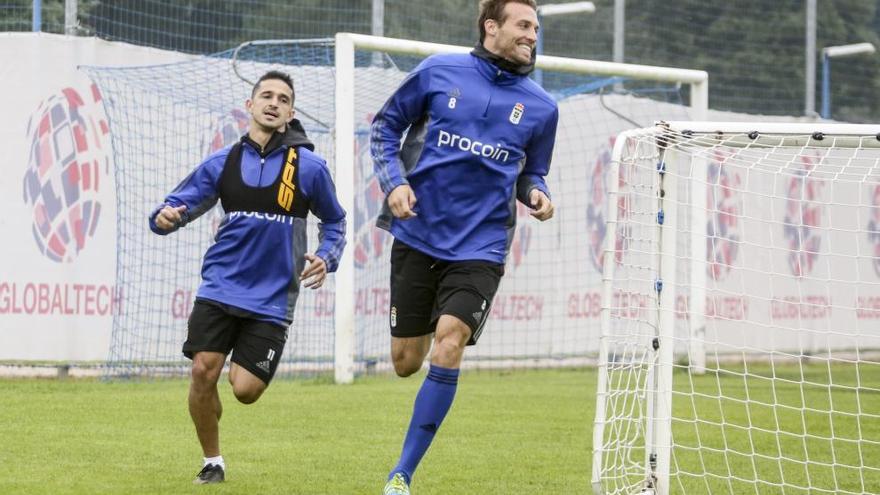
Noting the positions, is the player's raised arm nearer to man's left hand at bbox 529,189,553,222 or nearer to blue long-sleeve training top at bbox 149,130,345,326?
blue long-sleeve training top at bbox 149,130,345,326

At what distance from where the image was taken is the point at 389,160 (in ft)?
21.2

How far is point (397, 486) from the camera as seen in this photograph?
586cm

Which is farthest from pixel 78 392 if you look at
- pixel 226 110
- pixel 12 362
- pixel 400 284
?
pixel 400 284

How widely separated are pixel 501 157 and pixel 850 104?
56.9ft

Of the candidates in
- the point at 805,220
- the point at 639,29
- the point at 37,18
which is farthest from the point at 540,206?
the point at 805,220

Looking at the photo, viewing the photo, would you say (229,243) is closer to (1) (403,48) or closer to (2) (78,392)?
(2) (78,392)

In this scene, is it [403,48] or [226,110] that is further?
[226,110]

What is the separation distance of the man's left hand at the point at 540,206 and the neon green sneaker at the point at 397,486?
1.30 m

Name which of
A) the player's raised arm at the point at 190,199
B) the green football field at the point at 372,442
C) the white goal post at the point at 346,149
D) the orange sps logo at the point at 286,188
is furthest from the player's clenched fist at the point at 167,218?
the white goal post at the point at 346,149

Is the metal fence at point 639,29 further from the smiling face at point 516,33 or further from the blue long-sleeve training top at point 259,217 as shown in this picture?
the smiling face at point 516,33

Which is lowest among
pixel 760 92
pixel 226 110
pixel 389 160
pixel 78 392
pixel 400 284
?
pixel 78 392

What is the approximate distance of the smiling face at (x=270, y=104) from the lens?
22.9ft

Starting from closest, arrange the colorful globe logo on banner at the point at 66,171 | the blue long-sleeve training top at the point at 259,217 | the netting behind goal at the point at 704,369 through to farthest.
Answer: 1. the netting behind goal at the point at 704,369
2. the blue long-sleeve training top at the point at 259,217
3. the colorful globe logo on banner at the point at 66,171

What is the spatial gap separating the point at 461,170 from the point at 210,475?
191 centimetres
